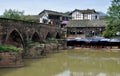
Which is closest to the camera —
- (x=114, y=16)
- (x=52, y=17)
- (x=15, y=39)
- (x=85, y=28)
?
(x=15, y=39)

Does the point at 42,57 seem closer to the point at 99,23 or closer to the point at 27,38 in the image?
the point at 27,38

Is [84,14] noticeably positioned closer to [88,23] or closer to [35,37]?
[88,23]

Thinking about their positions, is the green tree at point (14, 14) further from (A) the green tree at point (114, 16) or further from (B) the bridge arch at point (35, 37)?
(B) the bridge arch at point (35, 37)

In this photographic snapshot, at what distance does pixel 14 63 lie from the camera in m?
26.7

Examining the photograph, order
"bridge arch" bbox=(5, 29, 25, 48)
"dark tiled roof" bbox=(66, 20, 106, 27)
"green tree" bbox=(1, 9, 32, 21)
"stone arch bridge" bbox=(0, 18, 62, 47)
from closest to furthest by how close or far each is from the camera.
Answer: "stone arch bridge" bbox=(0, 18, 62, 47) < "bridge arch" bbox=(5, 29, 25, 48) < "dark tiled roof" bbox=(66, 20, 106, 27) < "green tree" bbox=(1, 9, 32, 21)

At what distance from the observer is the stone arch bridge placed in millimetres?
29694

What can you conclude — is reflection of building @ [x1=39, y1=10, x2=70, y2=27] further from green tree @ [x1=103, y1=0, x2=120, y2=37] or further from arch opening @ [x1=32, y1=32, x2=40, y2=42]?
arch opening @ [x1=32, y1=32, x2=40, y2=42]

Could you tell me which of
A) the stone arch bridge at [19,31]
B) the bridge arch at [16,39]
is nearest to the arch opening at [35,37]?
the stone arch bridge at [19,31]

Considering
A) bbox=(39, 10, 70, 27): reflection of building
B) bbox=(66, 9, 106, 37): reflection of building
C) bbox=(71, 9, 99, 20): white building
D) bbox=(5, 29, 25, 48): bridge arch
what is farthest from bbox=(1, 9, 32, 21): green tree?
bbox=(5, 29, 25, 48): bridge arch

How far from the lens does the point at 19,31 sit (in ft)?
111

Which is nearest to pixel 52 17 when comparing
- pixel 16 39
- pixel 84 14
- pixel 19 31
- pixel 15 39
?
pixel 84 14

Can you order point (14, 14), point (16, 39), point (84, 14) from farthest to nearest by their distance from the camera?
point (84, 14)
point (14, 14)
point (16, 39)

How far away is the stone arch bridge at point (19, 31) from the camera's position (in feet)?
97.4

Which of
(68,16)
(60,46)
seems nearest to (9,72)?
(60,46)
